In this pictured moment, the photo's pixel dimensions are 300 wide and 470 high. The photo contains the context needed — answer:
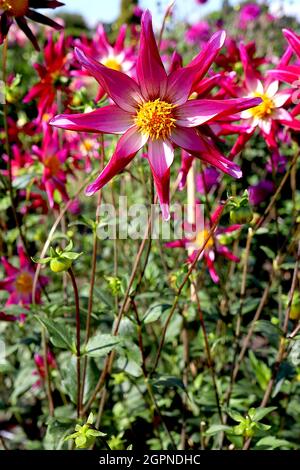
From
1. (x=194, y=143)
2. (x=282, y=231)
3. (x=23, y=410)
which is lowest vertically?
(x=23, y=410)

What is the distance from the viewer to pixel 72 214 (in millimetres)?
2312

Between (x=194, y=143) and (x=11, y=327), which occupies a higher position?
(x=194, y=143)

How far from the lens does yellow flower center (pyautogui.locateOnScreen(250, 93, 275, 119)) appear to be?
110cm

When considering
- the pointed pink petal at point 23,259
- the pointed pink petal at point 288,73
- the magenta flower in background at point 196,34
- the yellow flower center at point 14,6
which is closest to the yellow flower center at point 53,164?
the pointed pink petal at point 23,259

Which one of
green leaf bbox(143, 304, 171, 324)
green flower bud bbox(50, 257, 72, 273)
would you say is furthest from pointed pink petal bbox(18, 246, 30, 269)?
green flower bud bbox(50, 257, 72, 273)

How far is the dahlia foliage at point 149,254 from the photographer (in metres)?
0.87

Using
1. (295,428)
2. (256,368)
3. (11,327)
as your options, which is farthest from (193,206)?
(11,327)

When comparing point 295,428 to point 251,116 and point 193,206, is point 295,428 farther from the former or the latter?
point 251,116

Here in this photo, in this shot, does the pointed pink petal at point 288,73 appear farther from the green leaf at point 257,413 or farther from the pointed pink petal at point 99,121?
the green leaf at point 257,413

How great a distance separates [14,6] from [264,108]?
53 centimetres

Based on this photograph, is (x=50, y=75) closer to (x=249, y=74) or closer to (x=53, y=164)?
(x=53, y=164)
